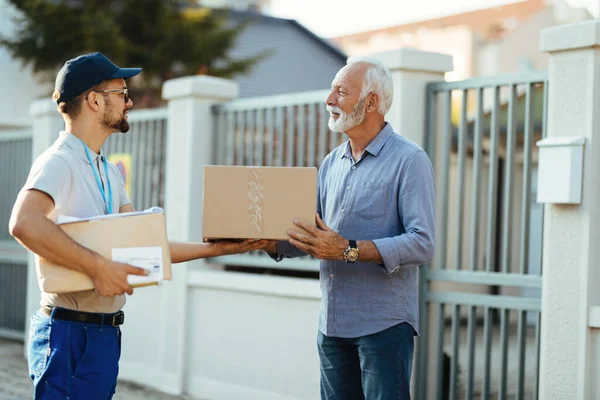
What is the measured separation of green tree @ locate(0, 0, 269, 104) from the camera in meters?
17.3

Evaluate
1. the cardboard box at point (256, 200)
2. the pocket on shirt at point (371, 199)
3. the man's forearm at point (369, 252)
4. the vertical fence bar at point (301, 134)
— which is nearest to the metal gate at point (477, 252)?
the vertical fence bar at point (301, 134)

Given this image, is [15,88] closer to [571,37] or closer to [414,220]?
[571,37]

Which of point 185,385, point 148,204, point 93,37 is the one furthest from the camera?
point 93,37

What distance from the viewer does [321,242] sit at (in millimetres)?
3443

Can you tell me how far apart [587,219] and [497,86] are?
1158 mm

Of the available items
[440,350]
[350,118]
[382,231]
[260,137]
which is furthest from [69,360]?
[260,137]

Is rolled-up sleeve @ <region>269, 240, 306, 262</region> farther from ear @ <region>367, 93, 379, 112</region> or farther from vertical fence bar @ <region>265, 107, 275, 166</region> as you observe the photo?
vertical fence bar @ <region>265, 107, 275, 166</region>

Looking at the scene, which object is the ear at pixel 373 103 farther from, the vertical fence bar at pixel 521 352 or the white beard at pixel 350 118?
the vertical fence bar at pixel 521 352

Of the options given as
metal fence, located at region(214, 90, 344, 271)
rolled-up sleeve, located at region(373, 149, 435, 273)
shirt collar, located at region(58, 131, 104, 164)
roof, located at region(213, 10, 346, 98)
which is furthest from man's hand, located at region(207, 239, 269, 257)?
roof, located at region(213, 10, 346, 98)

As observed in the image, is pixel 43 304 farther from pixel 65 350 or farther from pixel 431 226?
pixel 431 226

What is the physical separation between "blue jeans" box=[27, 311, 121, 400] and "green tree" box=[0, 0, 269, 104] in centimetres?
1431

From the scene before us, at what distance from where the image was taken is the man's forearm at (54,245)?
3010 mm

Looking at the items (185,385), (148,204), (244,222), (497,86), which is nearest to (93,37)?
(148,204)

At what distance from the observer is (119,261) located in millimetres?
3143
